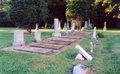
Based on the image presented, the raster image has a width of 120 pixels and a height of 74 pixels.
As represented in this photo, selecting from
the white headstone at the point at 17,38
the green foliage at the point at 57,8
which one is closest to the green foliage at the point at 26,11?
the white headstone at the point at 17,38

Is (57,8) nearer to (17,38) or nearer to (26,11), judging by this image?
(26,11)

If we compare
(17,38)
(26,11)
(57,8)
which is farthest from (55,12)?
(17,38)

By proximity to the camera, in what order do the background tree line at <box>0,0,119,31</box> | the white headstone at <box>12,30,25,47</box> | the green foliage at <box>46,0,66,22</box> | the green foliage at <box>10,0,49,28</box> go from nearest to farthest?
the white headstone at <box>12,30,25,47</box>, the green foliage at <box>10,0,49,28</box>, the background tree line at <box>0,0,119,31</box>, the green foliage at <box>46,0,66,22</box>

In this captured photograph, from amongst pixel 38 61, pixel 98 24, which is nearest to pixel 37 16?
pixel 38 61

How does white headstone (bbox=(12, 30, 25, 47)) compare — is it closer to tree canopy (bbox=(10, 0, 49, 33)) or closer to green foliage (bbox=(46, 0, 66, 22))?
tree canopy (bbox=(10, 0, 49, 33))

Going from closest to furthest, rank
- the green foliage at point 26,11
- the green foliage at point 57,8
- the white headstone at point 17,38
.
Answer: the white headstone at point 17,38, the green foliage at point 26,11, the green foliage at point 57,8

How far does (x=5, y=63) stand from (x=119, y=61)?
4514mm

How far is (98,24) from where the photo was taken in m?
28.9

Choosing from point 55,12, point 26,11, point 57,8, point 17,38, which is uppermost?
point 57,8

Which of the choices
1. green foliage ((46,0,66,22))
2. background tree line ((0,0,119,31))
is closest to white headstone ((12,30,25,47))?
background tree line ((0,0,119,31))

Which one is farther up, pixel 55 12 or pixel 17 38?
pixel 55 12

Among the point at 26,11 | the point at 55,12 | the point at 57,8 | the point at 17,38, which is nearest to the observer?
the point at 17,38

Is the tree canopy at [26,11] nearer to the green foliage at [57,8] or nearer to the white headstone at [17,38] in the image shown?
the white headstone at [17,38]

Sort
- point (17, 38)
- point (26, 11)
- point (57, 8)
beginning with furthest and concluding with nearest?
point (57, 8) → point (26, 11) → point (17, 38)
